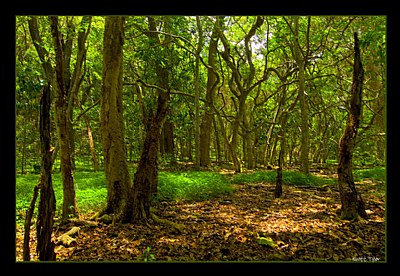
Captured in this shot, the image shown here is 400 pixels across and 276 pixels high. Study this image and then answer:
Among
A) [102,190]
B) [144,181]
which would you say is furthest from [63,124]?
[102,190]

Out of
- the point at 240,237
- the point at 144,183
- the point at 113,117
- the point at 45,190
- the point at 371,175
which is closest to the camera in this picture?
the point at 45,190

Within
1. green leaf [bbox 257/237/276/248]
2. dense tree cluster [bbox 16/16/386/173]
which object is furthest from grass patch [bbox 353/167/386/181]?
green leaf [bbox 257/237/276/248]

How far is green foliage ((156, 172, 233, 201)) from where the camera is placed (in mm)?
6781

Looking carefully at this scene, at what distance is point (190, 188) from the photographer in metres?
7.36

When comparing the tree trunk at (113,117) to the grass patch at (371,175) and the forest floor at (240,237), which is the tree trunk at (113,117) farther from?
the grass patch at (371,175)

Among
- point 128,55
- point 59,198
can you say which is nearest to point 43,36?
point 128,55

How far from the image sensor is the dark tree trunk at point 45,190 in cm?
253

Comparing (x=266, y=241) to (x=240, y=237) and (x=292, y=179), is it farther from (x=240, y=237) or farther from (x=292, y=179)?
(x=292, y=179)

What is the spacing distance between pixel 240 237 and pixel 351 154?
206 centimetres

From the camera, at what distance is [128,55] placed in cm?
1037

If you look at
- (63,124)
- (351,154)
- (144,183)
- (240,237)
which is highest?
(63,124)

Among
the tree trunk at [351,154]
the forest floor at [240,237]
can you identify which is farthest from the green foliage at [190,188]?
the tree trunk at [351,154]
